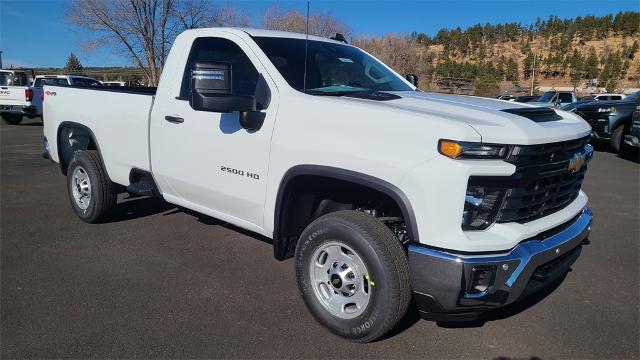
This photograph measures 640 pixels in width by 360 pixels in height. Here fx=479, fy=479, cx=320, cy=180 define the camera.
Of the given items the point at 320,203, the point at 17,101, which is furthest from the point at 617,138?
the point at 17,101

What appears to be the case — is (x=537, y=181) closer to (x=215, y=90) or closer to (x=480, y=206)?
(x=480, y=206)

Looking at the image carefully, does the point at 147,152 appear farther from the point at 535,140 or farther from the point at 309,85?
the point at 535,140

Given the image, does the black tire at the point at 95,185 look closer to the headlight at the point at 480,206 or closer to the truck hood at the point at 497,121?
the truck hood at the point at 497,121

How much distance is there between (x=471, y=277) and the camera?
2.51m

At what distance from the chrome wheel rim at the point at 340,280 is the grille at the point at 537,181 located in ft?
2.92

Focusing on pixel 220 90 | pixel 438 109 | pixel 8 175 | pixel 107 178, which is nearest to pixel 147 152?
pixel 107 178

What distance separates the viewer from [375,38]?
1762 inches

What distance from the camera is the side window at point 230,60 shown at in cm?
377

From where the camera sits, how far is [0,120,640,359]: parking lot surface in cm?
300

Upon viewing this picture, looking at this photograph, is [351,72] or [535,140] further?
[351,72]

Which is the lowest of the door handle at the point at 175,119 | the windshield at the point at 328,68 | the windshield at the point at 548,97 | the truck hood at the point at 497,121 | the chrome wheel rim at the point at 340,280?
the chrome wheel rim at the point at 340,280

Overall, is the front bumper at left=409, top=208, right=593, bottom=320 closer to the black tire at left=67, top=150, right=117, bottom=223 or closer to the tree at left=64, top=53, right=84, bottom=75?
the black tire at left=67, top=150, right=117, bottom=223

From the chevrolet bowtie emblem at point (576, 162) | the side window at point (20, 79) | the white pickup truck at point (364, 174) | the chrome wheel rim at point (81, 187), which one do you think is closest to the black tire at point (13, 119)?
the side window at point (20, 79)

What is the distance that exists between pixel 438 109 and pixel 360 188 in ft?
2.25
